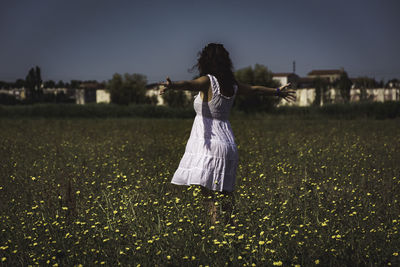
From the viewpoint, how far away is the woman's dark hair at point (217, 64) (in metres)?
4.42

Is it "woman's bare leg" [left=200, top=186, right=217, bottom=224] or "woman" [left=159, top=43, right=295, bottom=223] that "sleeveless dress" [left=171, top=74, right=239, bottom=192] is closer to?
"woman" [left=159, top=43, right=295, bottom=223]

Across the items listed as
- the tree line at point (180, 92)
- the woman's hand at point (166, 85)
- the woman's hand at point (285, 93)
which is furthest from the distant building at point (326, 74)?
the woman's hand at point (166, 85)

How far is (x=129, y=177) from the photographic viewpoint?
762 centimetres

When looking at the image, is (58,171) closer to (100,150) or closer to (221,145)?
(100,150)

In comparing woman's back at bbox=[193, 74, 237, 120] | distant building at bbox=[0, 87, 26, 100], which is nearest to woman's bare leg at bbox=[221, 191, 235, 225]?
woman's back at bbox=[193, 74, 237, 120]

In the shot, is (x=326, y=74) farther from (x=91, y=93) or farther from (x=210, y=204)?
(x=210, y=204)

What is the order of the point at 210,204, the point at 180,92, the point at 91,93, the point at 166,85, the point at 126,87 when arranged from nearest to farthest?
the point at 166,85 < the point at 210,204 < the point at 180,92 < the point at 126,87 < the point at 91,93

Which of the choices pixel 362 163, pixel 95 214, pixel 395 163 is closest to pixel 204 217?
pixel 95 214

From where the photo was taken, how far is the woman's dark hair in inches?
174

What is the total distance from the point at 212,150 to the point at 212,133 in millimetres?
203

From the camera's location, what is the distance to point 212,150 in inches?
178

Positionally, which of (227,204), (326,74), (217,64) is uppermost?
(326,74)

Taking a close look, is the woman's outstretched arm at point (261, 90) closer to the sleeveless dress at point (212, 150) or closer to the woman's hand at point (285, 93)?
the woman's hand at point (285, 93)

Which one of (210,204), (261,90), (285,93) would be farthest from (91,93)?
(210,204)
